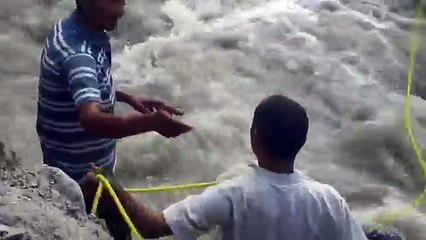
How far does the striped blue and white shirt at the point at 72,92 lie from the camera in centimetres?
253

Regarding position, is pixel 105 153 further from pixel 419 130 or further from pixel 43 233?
pixel 419 130

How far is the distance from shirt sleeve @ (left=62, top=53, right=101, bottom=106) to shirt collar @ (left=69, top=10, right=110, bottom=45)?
4.0 inches

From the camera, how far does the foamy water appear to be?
5223 millimetres

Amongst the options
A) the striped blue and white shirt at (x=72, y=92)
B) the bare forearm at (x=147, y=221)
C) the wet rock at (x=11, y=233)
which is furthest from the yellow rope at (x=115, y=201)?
the wet rock at (x=11, y=233)

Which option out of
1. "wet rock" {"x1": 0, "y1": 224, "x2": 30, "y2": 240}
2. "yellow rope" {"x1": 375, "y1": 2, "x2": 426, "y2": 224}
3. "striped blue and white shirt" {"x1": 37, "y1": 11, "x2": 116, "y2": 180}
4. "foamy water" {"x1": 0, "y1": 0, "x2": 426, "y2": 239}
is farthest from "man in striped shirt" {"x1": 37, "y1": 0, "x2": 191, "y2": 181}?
"yellow rope" {"x1": 375, "y1": 2, "x2": 426, "y2": 224}

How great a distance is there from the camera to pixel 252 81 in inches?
263

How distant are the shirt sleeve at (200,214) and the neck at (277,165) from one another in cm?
14

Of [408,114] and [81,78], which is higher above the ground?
[81,78]

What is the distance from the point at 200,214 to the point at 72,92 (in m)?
0.64

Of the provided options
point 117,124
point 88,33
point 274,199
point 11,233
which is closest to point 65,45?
point 88,33

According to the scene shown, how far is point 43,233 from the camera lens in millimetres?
2088

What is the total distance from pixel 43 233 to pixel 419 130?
4.20m

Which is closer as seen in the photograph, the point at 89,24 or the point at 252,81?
the point at 89,24

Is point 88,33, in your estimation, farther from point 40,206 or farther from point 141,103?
point 40,206
